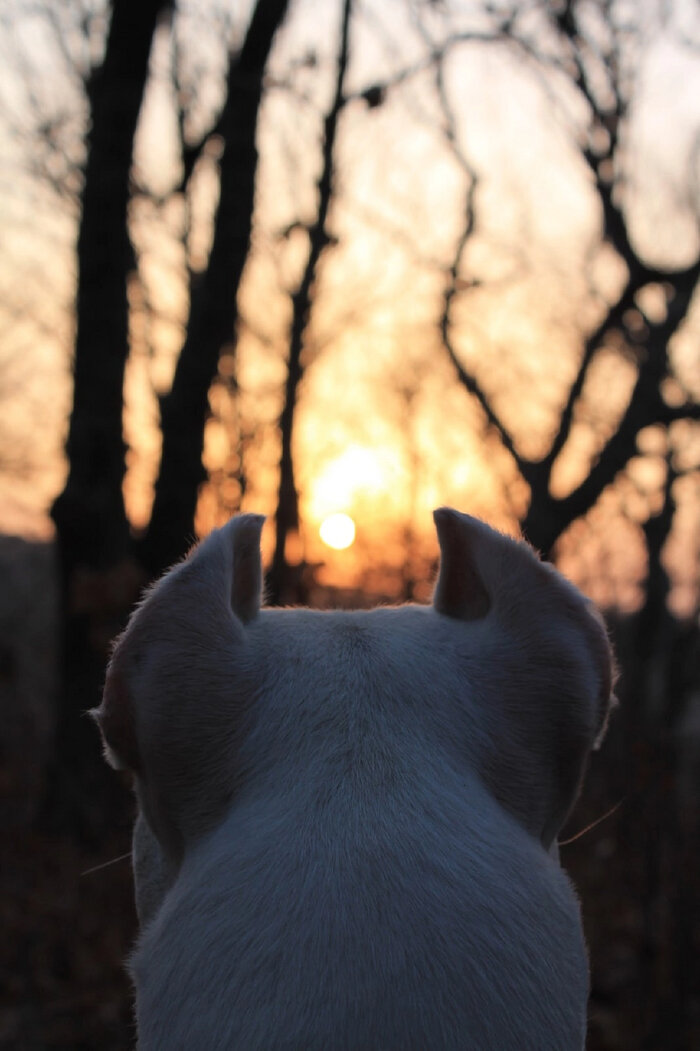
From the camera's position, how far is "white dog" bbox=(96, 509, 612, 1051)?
4.09ft

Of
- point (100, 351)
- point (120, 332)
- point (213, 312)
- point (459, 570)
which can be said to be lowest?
point (459, 570)

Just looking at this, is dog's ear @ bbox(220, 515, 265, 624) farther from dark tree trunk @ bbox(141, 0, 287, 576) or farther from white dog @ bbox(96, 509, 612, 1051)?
dark tree trunk @ bbox(141, 0, 287, 576)

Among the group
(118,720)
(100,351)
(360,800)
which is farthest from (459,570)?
(100,351)

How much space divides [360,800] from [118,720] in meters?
0.43

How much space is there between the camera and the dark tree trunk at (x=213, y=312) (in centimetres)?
828

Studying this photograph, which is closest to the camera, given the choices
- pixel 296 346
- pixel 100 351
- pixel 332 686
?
pixel 332 686

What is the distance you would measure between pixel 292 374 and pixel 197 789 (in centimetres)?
1091

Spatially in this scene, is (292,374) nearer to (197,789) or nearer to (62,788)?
(62,788)

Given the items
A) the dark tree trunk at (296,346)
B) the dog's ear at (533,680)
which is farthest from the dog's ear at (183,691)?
the dark tree trunk at (296,346)

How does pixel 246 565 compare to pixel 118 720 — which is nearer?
pixel 118 720

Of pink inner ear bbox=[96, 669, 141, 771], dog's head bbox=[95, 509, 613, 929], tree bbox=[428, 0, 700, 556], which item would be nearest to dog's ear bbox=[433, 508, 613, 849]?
dog's head bbox=[95, 509, 613, 929]

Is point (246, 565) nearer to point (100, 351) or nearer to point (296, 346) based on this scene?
point (100, 351)

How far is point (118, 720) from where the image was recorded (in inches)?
61.4

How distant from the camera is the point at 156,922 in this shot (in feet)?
4.94
